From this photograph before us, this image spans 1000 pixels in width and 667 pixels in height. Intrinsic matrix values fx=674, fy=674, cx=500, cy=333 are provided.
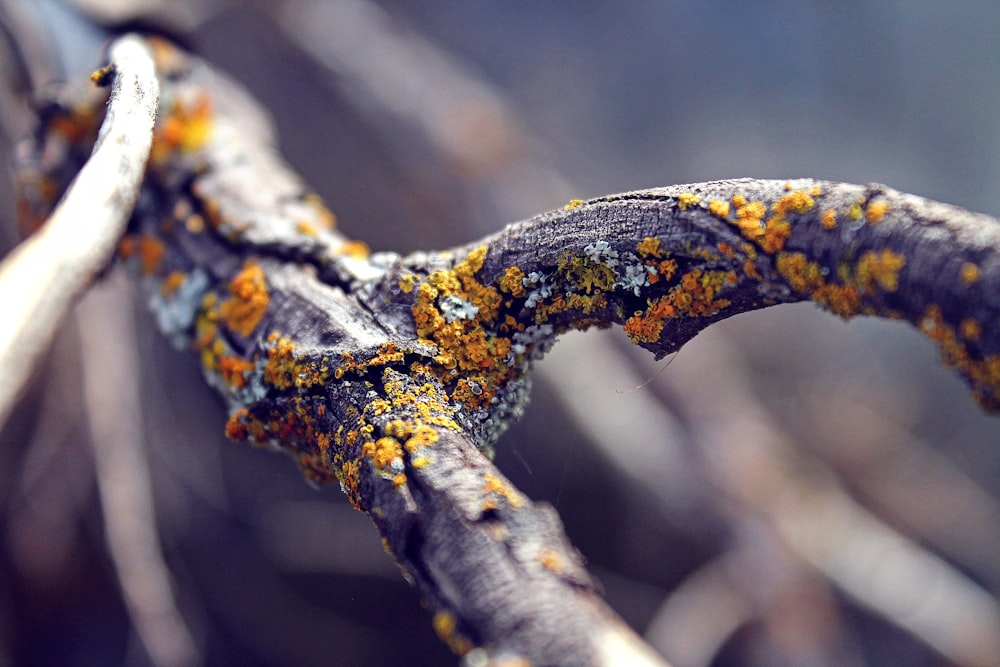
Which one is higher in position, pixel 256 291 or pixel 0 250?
pixel 0 250

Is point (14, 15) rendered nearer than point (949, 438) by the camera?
Yes

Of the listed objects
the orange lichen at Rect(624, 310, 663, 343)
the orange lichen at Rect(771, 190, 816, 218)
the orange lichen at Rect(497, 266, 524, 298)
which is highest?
the orange lichen at Rect(771, 190, 816, 218)

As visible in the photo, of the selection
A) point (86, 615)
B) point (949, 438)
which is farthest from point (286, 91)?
point (949, 438)

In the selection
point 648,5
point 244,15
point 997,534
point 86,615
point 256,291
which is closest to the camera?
point 256,291

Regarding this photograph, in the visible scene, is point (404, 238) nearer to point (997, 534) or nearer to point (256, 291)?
point (256, 291)

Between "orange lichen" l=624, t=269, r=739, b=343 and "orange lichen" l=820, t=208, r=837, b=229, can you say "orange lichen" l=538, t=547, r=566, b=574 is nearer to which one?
"orange lichen" l=624, t=269, r=739, b=343

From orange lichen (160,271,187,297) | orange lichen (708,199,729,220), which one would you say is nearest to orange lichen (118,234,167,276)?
orange lichen (160,271,187,297)
